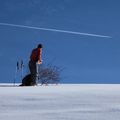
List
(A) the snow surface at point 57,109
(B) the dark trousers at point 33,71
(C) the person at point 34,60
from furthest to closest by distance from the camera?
(B) the dark trousers at point 33,71, (C) the person at point 34,60, (A) the snow surface at point 57,109

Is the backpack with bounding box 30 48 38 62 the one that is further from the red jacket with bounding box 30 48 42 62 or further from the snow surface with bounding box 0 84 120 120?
the snow surface with bounding box 0 84 120 120

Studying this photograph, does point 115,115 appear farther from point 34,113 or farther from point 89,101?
point 89,101

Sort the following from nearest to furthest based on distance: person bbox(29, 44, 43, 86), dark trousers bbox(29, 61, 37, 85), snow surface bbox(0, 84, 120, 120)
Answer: snow surface bbox(0, 84, 120, 120)
person bbox(29, 44, 43, 86)
dark trousers bbox(29, 61, 37, 85)

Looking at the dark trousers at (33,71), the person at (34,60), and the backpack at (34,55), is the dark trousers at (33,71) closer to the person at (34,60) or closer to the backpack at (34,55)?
the person at (34,60)

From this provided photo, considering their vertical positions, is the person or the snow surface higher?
the person

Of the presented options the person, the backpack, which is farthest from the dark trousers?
the backpack

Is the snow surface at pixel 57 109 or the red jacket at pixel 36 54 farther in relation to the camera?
the red jacket at pixel 36 54

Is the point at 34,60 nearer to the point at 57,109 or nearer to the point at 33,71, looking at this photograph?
the point at 33,71

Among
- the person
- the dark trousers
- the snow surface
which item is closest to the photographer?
the snow surface

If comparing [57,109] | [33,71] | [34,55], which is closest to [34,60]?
[34,55]

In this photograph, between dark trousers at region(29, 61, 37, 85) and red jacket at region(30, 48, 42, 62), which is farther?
dark trousers at region(29, 61, 37, 85)

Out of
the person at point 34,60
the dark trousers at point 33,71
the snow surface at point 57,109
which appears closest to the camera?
the snow surface at point 57,109

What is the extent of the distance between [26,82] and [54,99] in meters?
7.04

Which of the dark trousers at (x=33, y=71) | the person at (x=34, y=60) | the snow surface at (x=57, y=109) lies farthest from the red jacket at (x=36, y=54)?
the snow surface at (x=57, y=109)
